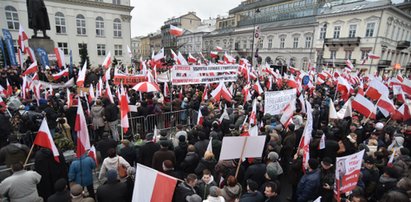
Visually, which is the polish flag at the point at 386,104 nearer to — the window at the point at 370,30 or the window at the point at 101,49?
the window at the point at 370,30

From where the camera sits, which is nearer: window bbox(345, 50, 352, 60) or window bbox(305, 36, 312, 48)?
window bbox(345, 50, 352, 60)

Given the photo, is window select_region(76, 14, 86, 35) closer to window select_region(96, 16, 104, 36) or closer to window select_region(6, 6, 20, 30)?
window select_region(96, 16, 104, 36)

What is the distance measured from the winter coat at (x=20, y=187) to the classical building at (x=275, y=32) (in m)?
39.1

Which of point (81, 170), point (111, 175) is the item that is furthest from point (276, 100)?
point (81, 170)

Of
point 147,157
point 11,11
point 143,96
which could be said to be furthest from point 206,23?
→ point 147,157

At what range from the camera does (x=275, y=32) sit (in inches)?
2040

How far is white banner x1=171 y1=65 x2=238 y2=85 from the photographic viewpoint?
857cm

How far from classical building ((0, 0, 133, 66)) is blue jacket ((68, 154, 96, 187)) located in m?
33.0

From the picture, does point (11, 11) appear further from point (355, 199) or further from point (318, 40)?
point (318, 40)

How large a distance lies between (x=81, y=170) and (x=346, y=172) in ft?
15.2

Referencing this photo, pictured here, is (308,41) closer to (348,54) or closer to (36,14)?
(348,54)

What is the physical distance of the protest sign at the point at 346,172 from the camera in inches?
142

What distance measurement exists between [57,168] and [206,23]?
86.1 m

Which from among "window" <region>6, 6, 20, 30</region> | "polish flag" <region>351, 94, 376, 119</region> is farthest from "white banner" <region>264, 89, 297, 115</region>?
"window" <region>6, 6, 20, 30</region>
